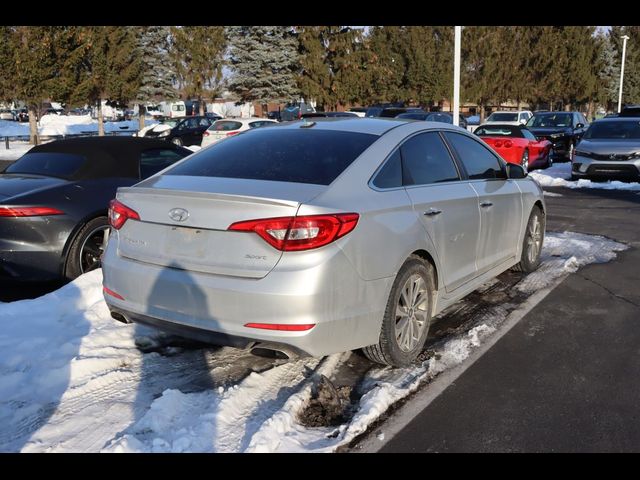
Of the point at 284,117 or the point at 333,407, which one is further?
the point at 284,117

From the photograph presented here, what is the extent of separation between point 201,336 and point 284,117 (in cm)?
3439

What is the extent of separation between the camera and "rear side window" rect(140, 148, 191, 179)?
6645 millimetres

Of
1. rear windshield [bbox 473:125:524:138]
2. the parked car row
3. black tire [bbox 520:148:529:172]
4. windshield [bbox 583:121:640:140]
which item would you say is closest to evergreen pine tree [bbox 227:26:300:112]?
rear windshield [bbox 473:125:524:138]

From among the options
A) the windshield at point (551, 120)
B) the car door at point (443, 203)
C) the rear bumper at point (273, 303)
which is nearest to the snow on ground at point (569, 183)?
the windshield at point (551, 120)

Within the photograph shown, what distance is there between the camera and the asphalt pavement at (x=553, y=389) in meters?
3.18

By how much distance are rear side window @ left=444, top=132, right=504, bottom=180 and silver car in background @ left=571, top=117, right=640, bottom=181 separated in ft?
31.8

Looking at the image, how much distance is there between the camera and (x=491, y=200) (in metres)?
5.14

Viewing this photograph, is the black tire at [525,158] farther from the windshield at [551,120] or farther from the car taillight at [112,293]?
the car taillight at [112,293]

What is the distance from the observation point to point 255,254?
3311 mm

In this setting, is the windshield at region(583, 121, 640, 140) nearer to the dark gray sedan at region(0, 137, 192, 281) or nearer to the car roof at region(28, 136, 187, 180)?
the car roof at region(28, 136, 187, 180)

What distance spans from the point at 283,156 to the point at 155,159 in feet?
10.7

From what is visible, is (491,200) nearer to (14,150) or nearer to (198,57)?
(14,150)
